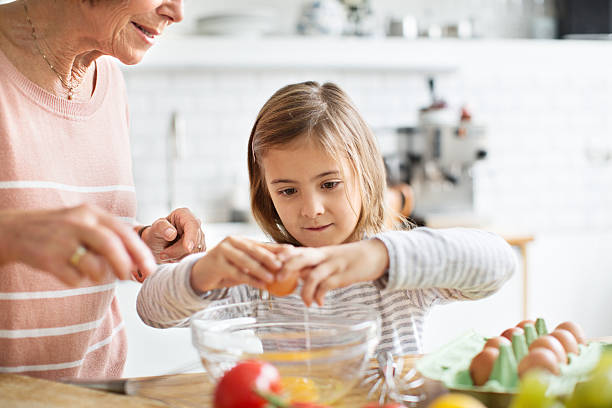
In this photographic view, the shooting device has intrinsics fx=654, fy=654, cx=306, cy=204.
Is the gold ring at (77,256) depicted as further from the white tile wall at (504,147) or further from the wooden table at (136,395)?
the white tile wall at (504,147)

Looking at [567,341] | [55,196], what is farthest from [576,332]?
[55,196]

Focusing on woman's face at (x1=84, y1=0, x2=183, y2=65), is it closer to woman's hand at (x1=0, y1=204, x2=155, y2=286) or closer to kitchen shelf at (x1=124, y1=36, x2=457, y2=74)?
woman's hand at (x1=0, y1=204, x2=155, y2=286)

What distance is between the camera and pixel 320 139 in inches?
54.7

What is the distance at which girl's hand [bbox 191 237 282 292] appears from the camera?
0.96 metres

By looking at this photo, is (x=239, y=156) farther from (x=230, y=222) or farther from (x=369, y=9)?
(x=369, y=9)

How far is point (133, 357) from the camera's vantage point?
8.80 ft

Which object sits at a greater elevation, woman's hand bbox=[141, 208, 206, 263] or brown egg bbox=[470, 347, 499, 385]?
woman's hand bbox=[141, 208, 206, 263]

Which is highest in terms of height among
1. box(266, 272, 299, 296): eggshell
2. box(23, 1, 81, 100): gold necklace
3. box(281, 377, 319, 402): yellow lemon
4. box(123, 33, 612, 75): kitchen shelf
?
box(123, 33, 612, 75): kitchen shelf

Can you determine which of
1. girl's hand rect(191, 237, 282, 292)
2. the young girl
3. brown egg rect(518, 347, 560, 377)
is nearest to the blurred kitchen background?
the young girl

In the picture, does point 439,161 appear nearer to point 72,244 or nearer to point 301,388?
point 301,388

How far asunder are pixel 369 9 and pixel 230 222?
4.44ft

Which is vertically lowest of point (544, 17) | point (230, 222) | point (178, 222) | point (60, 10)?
point (230, 222)

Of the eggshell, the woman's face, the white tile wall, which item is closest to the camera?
the eggshell

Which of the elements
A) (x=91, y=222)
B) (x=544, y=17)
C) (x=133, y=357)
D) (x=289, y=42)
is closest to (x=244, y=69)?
(x=289, y=42)
